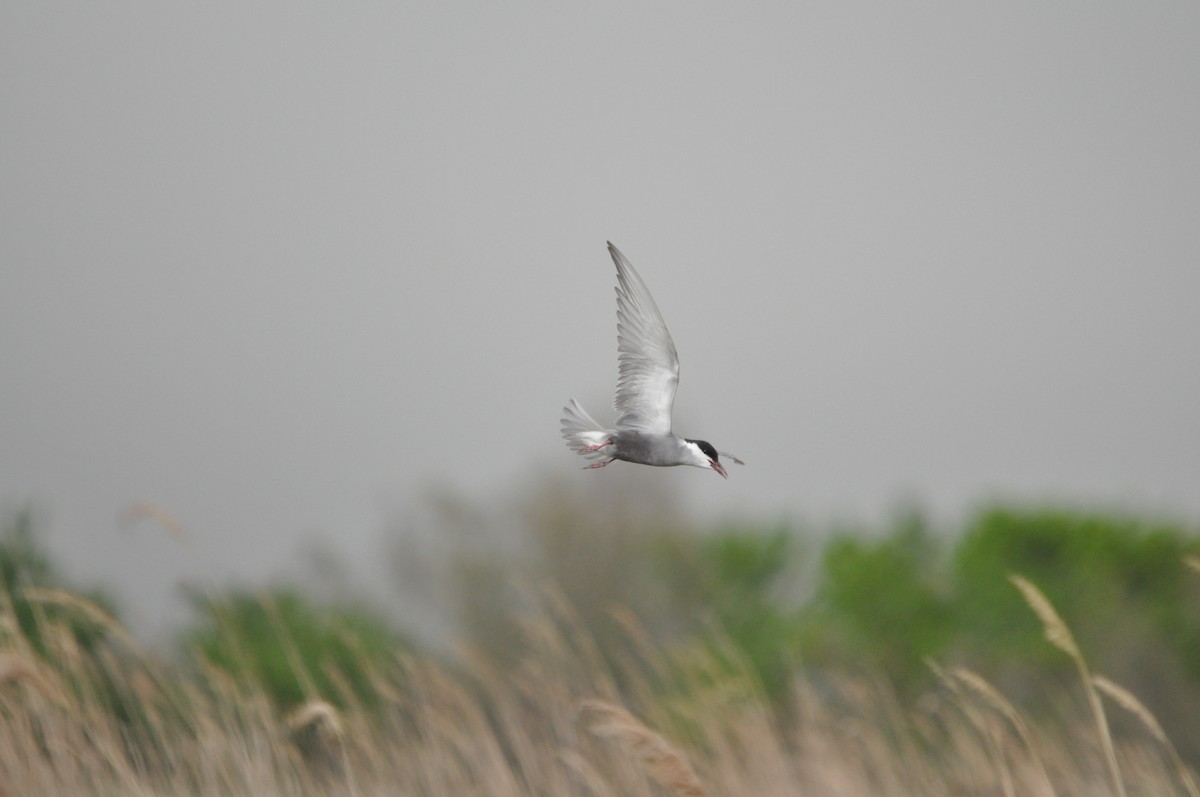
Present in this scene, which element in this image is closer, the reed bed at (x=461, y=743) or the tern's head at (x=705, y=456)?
the tern's head at (x=705, y=456)

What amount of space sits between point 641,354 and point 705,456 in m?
0.59

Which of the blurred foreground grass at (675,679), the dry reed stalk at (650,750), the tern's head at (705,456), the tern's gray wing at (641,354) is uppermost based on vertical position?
the tern's gray wing at (641,354)

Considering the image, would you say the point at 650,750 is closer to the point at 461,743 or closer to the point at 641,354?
the point at 641,354

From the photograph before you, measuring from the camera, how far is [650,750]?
2.94 meters

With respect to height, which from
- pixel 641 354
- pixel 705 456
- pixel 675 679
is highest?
pixel 641 354

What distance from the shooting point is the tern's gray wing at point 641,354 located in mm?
3443

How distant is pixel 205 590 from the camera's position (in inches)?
195

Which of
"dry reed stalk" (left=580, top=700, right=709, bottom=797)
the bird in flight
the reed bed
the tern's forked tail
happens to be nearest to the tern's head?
the bird in flight

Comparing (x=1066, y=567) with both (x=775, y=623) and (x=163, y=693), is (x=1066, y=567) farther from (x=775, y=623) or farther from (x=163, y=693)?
(x=163, y=693)

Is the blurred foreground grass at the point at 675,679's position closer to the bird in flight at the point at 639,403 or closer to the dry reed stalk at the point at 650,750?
the dry reed stalk at the point at 650,750

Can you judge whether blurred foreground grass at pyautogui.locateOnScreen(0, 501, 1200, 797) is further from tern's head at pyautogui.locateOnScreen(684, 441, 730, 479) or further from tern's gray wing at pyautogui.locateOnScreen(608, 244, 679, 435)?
tern's gray wing at pyautogui.locateOnScreen(608, 244, 679, 435)

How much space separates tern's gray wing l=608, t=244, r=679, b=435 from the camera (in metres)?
3.44

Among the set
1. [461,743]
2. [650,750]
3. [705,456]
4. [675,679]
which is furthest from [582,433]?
[675,679]

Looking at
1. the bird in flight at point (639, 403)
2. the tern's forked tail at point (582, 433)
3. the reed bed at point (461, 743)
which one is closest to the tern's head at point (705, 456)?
the bird in flight at point (639, 403)
